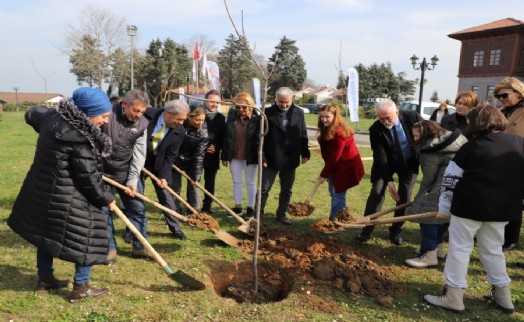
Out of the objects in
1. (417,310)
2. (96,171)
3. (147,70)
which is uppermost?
(147,70)

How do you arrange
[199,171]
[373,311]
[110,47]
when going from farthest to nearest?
[110,47]
[199,171]
[373,311]

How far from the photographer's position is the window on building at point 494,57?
37.2 metres

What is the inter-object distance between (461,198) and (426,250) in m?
1.41

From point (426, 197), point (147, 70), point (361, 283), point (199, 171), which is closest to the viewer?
point (361, 283)

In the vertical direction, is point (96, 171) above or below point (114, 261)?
above

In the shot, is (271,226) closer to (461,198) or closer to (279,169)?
(279,169)

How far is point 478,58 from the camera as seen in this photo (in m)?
38.9

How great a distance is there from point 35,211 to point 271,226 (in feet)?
10.9

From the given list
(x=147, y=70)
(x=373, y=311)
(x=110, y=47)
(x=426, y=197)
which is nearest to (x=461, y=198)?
(x=426, y=197)

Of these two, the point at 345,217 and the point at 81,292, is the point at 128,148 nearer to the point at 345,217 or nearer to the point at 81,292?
the point at 81,292

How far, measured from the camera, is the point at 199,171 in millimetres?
5746

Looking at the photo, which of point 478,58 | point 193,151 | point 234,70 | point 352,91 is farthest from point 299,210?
point 234,70

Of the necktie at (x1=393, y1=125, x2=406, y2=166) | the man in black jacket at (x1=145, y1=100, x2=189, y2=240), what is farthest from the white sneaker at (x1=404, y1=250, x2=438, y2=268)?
the man in black jacket at (x1=145, y1=100, x2=189, y2=240)

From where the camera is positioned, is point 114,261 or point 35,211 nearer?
point 35,211
